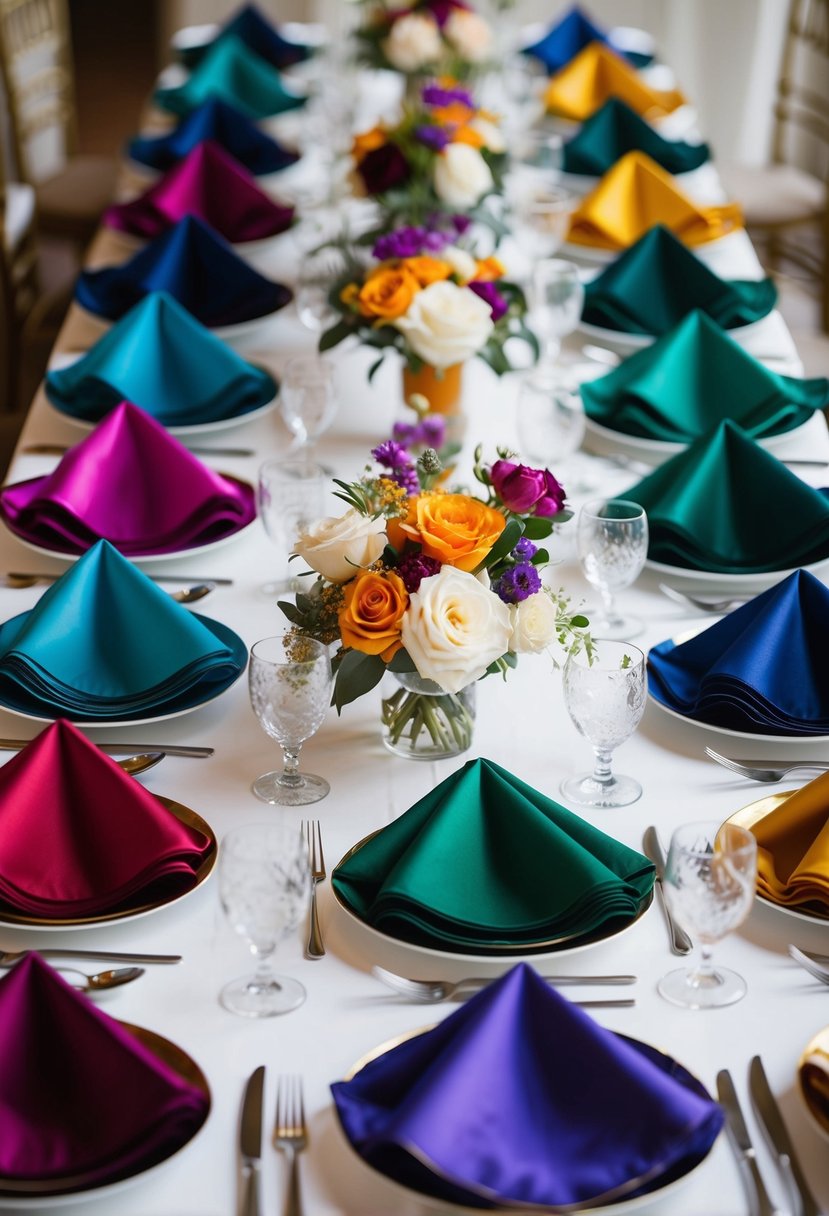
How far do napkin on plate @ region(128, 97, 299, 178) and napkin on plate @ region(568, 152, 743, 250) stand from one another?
859 millimetres

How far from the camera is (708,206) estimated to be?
10.7 feet

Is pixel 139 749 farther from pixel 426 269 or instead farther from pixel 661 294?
pixel 661 294

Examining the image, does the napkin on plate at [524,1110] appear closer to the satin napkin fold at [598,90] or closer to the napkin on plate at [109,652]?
the napkin on plate at [109,652]

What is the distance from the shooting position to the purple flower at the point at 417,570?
1386mm

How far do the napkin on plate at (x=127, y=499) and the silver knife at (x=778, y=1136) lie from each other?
1.08 m

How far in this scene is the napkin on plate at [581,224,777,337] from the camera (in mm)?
2629

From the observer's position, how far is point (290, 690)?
4.57ft

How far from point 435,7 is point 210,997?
302 centimetres

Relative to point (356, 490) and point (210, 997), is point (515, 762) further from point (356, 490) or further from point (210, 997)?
point (210, 997)

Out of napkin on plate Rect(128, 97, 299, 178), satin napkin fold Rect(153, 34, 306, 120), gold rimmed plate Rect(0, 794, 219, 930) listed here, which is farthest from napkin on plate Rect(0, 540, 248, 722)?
satin napkin fold Rect(153, 34, 306, 120)

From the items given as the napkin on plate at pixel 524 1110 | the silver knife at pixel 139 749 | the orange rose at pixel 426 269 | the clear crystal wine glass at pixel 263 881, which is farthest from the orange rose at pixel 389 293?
the napkin on plate at pixel 524 1110

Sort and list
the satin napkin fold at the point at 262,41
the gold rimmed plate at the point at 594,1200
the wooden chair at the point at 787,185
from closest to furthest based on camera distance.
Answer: the gold rimmed plate at the point at 594,1200 < the satin napkin fold at the point at 262,41 < the wooden chair at the point at 787,185

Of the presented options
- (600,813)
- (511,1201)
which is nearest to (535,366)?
(600,813)

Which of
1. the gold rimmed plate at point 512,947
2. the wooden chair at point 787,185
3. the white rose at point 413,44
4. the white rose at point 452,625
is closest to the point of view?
the gold rimmed plate at point 512,947
